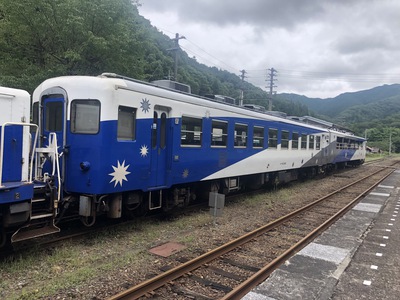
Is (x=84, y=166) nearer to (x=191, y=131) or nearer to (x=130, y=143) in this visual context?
(x=130, y=143)

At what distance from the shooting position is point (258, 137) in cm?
1287

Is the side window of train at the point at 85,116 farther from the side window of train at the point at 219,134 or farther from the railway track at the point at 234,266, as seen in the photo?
the side window of train at the point at 219,134

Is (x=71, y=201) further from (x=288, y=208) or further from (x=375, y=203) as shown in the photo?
(x=375, y=203)

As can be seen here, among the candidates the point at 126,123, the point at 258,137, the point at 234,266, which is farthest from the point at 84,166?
the point at 258,137

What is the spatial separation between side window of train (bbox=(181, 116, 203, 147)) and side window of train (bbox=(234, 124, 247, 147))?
6.78 ft

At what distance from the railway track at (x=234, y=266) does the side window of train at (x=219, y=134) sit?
109 inches

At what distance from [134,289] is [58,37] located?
10.8 meters

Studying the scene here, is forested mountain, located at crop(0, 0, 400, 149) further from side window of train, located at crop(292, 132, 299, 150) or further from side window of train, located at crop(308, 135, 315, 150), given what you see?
Result: side window of train, located at crop(308, 135, 315, 150)

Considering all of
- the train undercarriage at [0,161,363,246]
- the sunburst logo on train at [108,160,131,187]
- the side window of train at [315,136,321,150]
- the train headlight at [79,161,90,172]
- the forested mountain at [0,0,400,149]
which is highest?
the forested mountain at [0,0,400,149]

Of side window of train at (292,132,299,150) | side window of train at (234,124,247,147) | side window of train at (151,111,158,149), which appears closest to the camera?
side window of train at (151,111,158,149)

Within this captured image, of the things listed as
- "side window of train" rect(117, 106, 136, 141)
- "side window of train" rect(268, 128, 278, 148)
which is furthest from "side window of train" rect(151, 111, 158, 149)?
"side window of train" rect(268, 128, 278, 148)

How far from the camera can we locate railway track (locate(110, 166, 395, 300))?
5.02 m

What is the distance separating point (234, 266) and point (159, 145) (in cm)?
337

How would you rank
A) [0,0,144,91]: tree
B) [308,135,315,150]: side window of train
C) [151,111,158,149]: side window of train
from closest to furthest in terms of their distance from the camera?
[151,111,158,149]: side window of train, [0,0,144,91]: tree, [308,135,315,150]: side window of train
